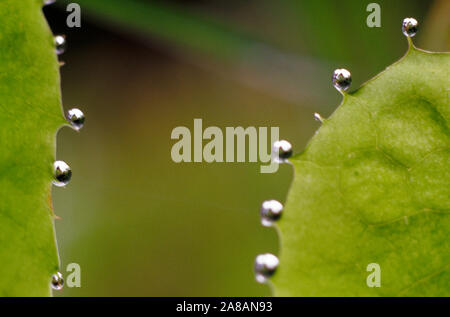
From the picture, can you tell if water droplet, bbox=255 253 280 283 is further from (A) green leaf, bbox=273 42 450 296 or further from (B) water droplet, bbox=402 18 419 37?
(B) water droplet, bbox=402 18 419 37

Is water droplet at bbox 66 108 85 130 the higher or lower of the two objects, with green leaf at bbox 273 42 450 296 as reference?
higher

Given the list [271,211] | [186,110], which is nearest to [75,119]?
[271,211]

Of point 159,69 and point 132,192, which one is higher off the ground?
point 159,69

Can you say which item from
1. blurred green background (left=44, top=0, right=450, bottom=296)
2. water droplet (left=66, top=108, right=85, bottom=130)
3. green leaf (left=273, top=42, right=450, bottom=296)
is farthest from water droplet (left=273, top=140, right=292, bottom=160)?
blurred green background (left=44, top=0, right=450, bottom=296)

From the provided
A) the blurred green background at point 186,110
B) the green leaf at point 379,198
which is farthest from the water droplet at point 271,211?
the blurred green background at point 186,110

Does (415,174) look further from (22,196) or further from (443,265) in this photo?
(22,196)
